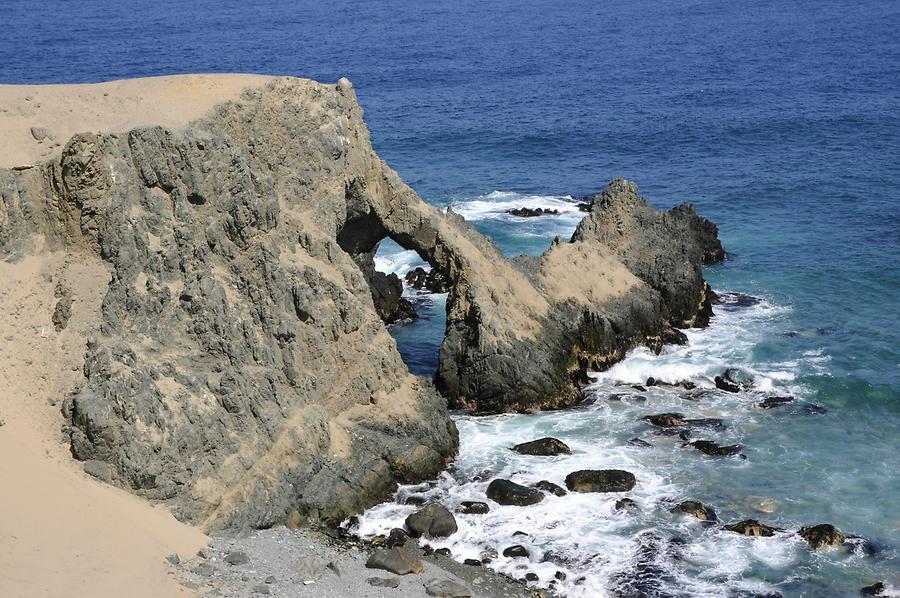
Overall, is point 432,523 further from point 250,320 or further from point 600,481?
point 250,320

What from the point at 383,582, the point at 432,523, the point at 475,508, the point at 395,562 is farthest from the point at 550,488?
the point at 383,582

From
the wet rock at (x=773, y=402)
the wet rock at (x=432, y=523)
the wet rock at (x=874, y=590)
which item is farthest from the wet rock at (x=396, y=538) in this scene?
the wet rock at (x=773, y=402)

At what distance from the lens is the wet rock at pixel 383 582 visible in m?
29.0

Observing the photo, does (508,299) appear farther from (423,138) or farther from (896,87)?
(896,87)

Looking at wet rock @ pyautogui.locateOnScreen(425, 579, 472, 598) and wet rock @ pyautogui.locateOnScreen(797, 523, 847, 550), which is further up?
wet rock @ pyautogui.locateOnScreen(425, 579, 472, 598)

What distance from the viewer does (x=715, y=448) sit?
126 feet

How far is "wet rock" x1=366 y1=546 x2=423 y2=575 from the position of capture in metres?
29.9

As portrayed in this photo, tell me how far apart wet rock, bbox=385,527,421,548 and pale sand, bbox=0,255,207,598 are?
18.2 ft

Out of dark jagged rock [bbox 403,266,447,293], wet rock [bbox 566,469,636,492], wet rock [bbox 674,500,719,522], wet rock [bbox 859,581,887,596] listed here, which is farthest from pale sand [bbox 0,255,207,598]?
dark jagged rock [bbox 403,266,447,293]

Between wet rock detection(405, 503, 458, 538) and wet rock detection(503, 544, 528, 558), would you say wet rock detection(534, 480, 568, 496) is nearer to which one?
wet rock detection(503, 544, 528, 558)

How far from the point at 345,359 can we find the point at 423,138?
56.0 m

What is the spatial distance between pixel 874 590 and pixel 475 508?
11.8 m

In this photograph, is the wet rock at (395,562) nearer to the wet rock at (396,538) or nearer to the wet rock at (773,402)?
the wet rock at (396,538)

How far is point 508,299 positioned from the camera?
43938mm
